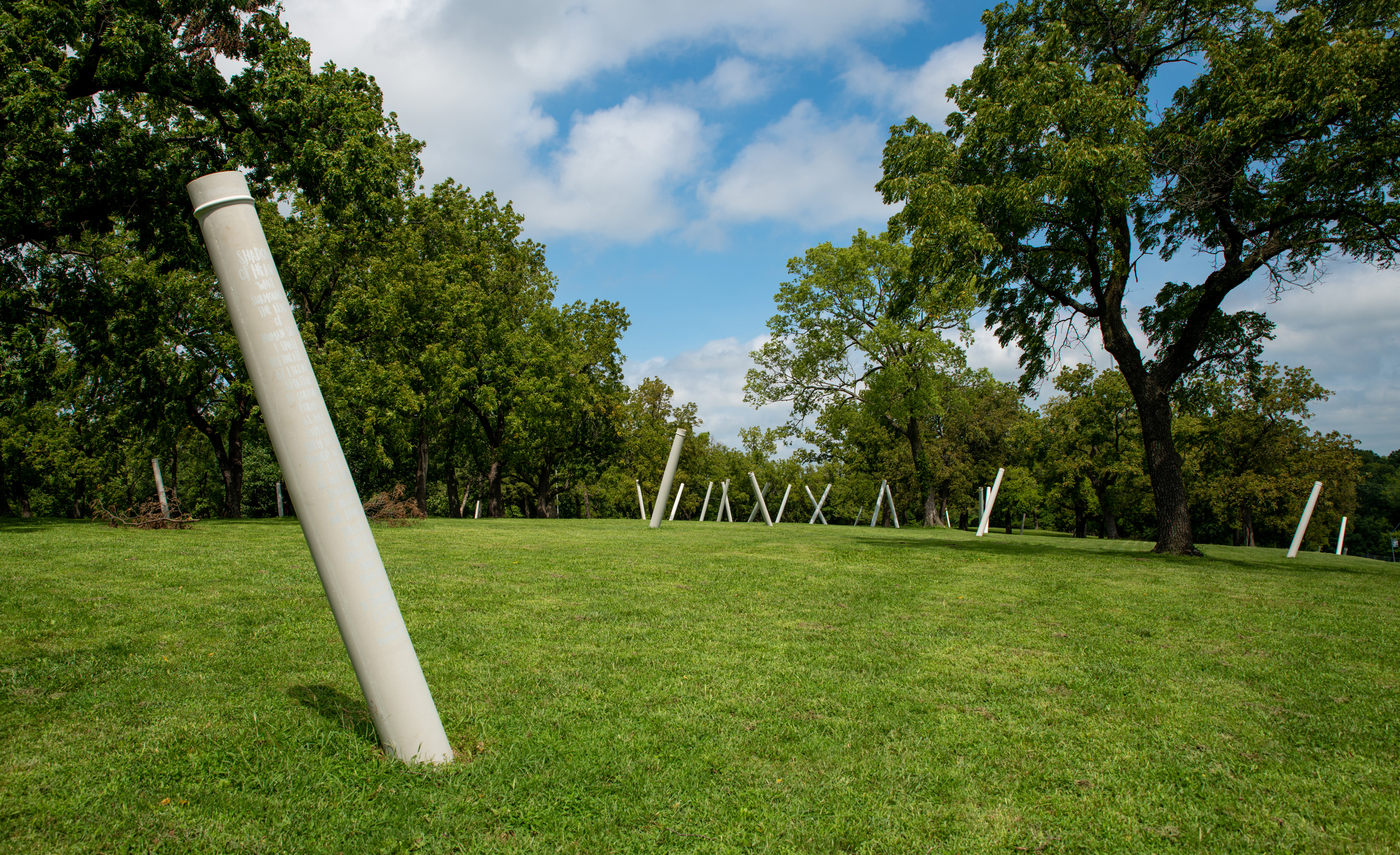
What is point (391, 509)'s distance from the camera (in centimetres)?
1942

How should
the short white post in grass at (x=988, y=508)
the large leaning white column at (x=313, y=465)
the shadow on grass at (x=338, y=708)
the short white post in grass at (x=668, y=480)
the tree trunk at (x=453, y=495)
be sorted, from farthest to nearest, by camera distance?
1. the tree trunk at (x=453, y=495)
2. the short white post in grass at (x=988, y=508)
3. the short white post in grass at (x=668, y=480)
4. the shadow on grass at (x=338, y=708)
5. the large leaning white column at (x=313, y=465)

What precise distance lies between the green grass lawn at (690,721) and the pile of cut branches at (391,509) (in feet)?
33.1

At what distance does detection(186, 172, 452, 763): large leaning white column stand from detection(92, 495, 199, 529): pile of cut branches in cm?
1504

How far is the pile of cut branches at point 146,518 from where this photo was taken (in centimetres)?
1512

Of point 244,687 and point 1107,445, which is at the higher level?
point 1107,445

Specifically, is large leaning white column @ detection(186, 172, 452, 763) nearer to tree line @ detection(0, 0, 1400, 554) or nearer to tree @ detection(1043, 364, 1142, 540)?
tree line @ detection(0, 0, 1400, 554)

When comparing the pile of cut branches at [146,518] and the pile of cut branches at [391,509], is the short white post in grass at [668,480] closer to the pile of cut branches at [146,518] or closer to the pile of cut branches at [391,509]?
the pile of cut branches at [391,509]

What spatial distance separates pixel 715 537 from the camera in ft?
58.7

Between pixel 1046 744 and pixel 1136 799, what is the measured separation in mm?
678

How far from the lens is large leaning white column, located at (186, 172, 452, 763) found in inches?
137

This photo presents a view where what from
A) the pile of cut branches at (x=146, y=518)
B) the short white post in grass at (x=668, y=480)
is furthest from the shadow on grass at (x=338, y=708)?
the short white post in grass at (x=668, y=480)

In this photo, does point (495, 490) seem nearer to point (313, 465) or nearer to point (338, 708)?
point (338, 708)

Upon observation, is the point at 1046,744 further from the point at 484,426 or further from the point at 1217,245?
the point at 484,426

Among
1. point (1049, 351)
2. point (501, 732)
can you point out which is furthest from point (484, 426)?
point (501, 732)
